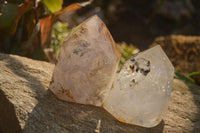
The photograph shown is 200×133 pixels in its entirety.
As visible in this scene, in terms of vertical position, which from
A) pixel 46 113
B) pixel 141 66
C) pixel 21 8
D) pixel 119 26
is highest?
pixel 21 8

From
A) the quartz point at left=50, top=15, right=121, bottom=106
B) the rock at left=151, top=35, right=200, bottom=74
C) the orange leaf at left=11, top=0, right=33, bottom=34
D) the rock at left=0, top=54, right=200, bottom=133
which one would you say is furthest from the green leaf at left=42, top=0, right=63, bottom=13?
the rock at left=151, top=35, right=200, bottom=74

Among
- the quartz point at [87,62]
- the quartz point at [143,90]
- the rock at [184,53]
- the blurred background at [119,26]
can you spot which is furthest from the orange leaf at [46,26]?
the rock at [184,53]

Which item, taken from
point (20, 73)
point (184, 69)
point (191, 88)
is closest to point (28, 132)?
point (20, 73)

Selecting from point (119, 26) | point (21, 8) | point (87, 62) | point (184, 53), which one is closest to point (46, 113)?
point (87, 62)

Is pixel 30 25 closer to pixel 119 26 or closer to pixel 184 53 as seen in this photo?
pixel 184 53

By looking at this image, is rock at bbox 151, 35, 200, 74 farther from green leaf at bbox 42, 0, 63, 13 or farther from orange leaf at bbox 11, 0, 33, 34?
orange leaf at bbox 11, 0, 33, 34

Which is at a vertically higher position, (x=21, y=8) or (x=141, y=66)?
(x=21, y=8)
